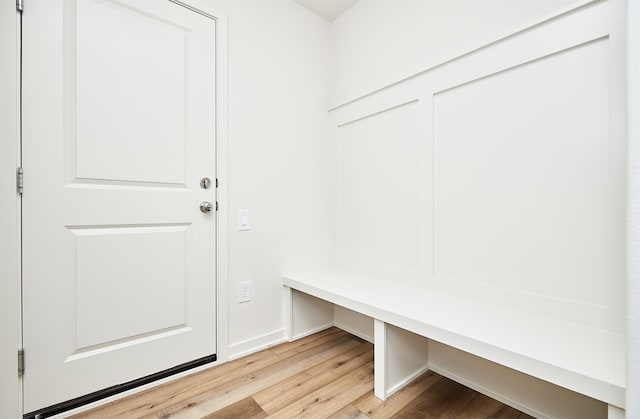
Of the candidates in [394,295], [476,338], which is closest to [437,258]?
[394,295]

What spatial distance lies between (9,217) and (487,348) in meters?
1.87

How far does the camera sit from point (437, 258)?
1.57 meters

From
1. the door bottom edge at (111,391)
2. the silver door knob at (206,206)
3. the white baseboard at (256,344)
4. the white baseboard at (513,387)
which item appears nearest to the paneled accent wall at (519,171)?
the white baseboard at (513,387)

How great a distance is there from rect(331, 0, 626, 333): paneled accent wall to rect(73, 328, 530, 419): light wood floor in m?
0.50

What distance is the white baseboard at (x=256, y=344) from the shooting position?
1.73 meters

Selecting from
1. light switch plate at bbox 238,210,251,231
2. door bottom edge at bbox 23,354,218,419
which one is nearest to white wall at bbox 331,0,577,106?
light switch plate at bbox 238,210,251,231

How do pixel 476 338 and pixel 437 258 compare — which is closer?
pixel 476 338

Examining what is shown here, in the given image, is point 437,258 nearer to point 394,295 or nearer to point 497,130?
point 394,295

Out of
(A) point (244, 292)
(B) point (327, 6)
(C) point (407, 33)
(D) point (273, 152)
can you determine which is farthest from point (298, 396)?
(B) point (327, 6)

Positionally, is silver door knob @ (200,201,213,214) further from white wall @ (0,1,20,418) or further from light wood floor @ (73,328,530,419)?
light wood floor @ (73,328,530,419)

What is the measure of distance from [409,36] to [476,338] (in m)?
1.61

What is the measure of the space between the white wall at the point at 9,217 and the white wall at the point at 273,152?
0.88 m

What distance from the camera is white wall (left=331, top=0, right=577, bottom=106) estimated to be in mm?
1324

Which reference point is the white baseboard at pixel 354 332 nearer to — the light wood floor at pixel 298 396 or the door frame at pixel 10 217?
the light wood floor at pixel 298 396
